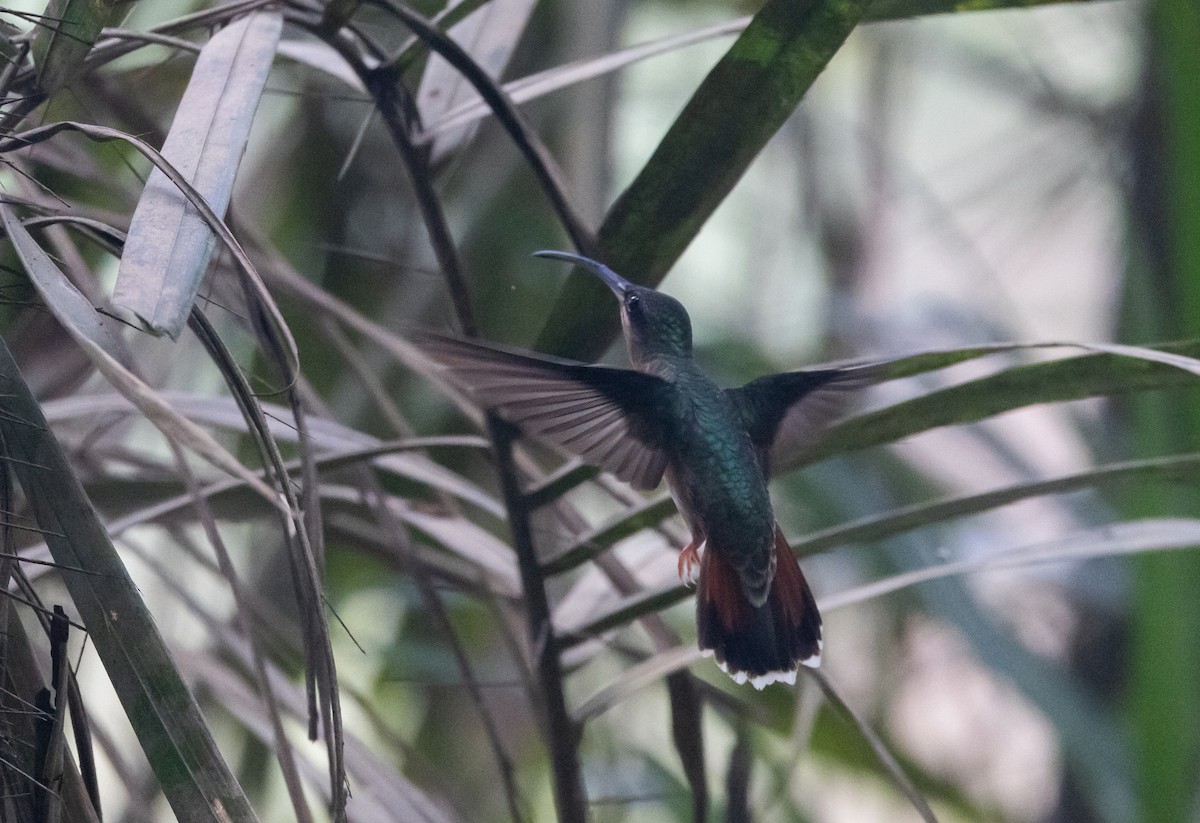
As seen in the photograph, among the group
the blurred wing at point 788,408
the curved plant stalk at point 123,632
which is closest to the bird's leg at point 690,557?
the blurred wing at point 788,408

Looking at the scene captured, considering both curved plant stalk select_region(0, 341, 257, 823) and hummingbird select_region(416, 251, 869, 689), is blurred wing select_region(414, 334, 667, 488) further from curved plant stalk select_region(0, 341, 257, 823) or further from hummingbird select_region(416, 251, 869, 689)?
curved plant stalk select_region(0, 341, 257, 823)

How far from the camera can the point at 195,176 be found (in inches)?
19.5

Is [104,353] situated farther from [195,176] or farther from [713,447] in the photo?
[713,447]

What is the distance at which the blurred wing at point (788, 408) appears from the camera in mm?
901

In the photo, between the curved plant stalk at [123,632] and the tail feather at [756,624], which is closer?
the curved plant stalk at [123,632]

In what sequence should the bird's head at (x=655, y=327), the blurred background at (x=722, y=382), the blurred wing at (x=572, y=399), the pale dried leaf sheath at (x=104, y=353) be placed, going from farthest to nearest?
the bird's head at (x=655, y=327) < the blurred background at (x=722, y=382) < the blurred wing at (x=572, y=399) < the pale dried leaf sheath at (x=104, y=353)

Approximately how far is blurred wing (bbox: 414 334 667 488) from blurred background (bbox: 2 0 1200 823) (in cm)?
5

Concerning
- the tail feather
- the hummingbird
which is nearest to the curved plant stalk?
the hummingbird

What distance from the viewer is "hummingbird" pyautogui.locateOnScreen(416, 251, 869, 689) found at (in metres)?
0.84

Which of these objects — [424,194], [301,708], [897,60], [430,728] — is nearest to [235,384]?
[424,194]

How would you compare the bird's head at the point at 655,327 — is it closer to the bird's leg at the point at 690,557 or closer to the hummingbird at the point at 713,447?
the hummingbird at the point at 713,447

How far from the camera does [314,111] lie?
1.72 meters

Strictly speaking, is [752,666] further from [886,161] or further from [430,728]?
[886,161]

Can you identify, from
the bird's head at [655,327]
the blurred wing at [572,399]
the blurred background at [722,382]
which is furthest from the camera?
the bird's head at [655,327]
